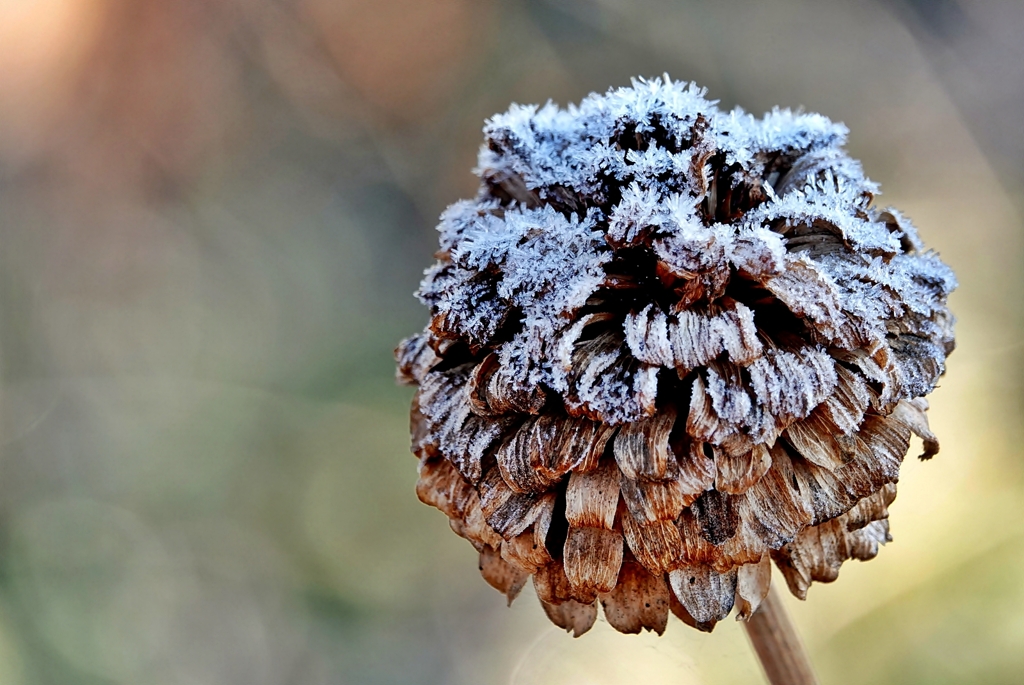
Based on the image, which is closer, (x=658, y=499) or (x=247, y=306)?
(x=658, y=499)

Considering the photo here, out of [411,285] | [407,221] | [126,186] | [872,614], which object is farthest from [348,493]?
[872,614]

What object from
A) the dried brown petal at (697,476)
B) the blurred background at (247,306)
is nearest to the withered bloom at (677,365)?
the dried brown petal at (697,476)

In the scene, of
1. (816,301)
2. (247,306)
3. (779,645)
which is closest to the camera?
(816,301)

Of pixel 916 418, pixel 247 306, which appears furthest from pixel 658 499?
pixel 247 306

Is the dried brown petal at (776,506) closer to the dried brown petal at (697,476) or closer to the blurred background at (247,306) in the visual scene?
the dried brown petal at (697,476)

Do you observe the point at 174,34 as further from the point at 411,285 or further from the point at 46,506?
the point at 46,506

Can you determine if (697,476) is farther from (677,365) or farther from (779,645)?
(779,645)

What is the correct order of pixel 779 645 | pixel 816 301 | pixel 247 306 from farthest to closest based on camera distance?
1. pixel 247 306
2. pixel 779 645
3. pixel 816 301
